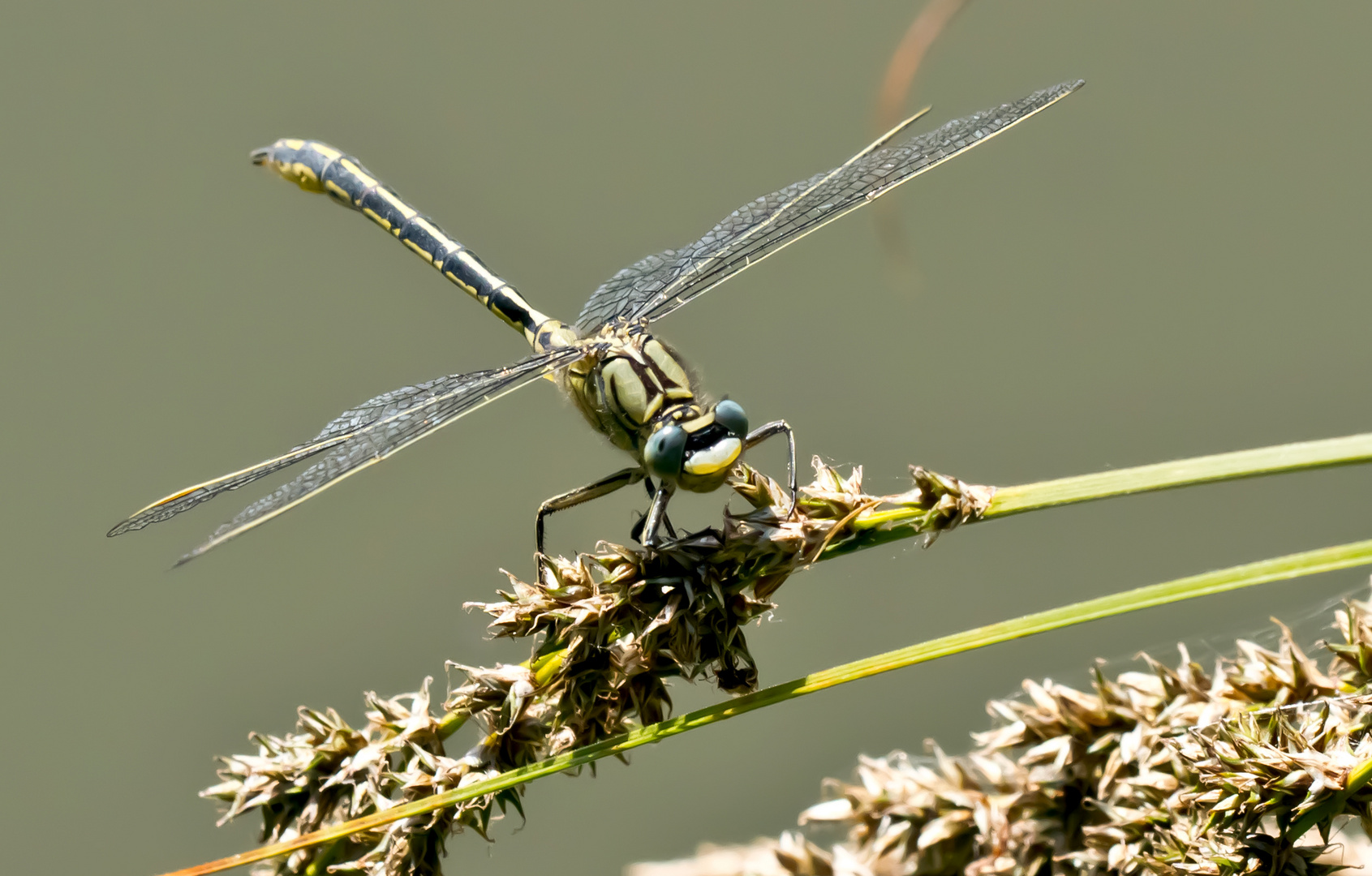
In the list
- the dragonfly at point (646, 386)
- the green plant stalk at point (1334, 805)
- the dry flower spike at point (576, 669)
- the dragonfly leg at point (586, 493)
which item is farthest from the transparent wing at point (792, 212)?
the green plant stalk at point (1334, 805)

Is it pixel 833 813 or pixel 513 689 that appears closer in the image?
pixel 513 689

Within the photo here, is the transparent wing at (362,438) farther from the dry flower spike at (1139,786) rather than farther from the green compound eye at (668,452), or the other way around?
the dry flower spike at (1139,786)

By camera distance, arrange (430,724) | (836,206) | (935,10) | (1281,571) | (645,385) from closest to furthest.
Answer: (1281,571) → (430,724) → (935,10) → (645,385) → (836,206)

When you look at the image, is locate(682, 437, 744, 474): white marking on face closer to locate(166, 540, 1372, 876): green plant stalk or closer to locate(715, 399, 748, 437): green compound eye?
locate(715, 399, 748, 437): green compound eye

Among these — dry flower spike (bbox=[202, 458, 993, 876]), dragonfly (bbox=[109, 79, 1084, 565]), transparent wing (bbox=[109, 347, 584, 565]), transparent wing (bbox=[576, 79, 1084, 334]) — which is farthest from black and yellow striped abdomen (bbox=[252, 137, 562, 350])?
dry flower spike (bbox=[202, 458, 993, 876])

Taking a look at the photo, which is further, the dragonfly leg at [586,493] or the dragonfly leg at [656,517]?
the dragonfly leg at [586,493]

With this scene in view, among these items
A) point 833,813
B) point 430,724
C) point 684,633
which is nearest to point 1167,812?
point 833,813

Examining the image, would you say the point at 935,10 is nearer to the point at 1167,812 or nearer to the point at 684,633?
the point at 684,633
